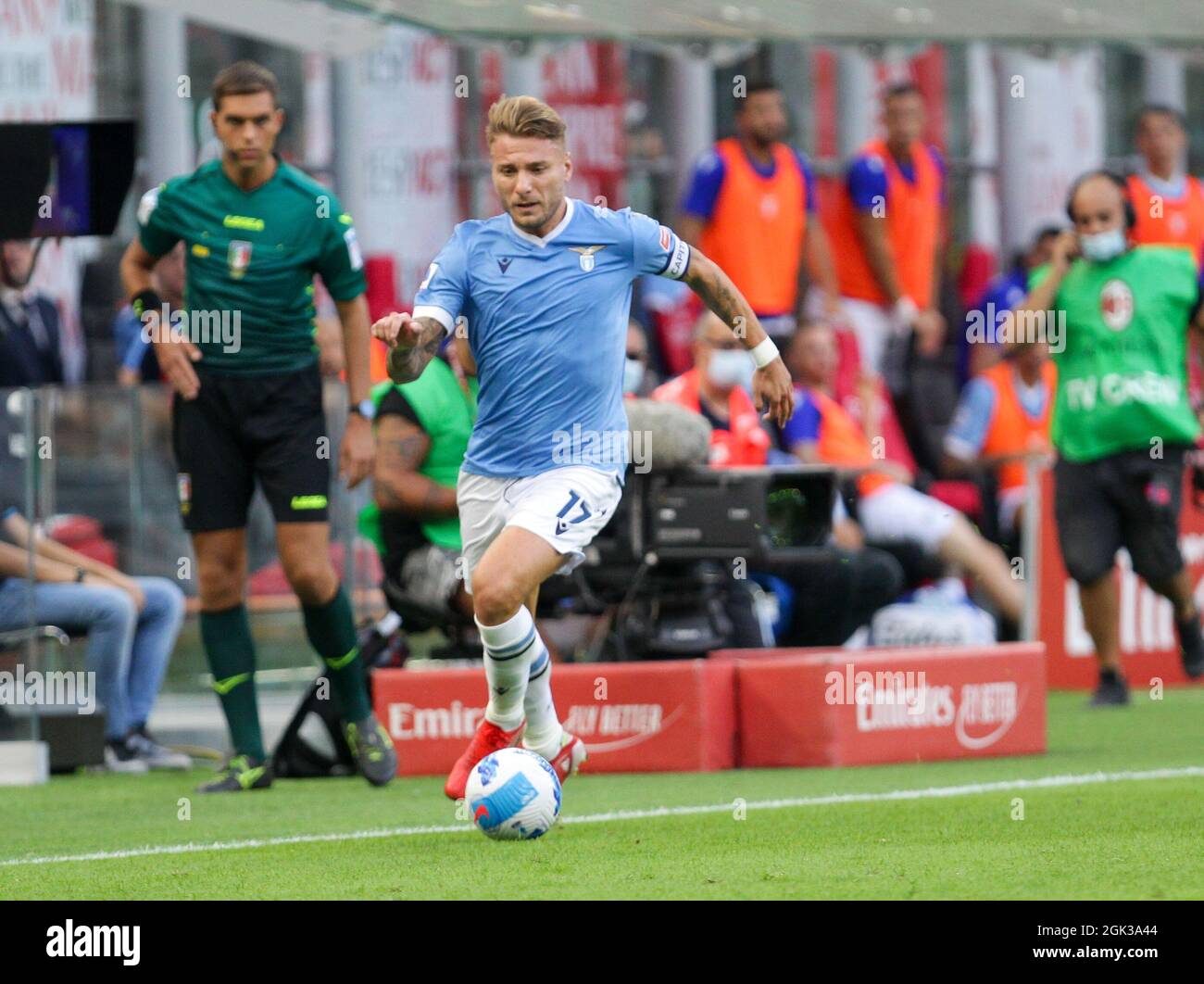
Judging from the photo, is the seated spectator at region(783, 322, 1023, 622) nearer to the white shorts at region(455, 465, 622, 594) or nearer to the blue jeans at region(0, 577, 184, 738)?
the blue jeans at region(0, 577, 184, 738)

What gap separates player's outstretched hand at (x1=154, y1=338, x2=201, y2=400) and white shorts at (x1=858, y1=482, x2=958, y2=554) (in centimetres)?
541

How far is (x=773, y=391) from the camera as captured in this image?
7.27 metres

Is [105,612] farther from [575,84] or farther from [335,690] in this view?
[575,84]

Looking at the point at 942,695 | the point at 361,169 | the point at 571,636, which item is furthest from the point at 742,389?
the point at 361,169

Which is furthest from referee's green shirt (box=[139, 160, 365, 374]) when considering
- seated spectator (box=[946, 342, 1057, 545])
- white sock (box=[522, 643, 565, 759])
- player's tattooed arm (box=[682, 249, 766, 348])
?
seated spectator (box=[946, 342, 1057, 545])

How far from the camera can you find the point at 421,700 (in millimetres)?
9516

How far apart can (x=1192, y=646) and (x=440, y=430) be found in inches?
160

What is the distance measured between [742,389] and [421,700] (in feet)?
9.99

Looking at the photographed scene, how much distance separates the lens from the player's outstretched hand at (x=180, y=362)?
28.7 feet

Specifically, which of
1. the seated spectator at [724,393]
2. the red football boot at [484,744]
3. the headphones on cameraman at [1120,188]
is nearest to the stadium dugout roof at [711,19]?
the headphones on cameraman at [1120,188]

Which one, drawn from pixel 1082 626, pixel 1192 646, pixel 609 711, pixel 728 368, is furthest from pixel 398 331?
pixel 1082 626

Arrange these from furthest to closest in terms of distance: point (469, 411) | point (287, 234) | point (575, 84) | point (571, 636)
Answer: point (575, 84) → point (571, 636) → point (469, 411) → point (287, 234)

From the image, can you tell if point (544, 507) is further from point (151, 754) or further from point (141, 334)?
point (141, 334)

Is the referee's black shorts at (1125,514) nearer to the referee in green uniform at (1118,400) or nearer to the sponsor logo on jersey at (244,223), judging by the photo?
the referee in green uniform at (1118,400)
